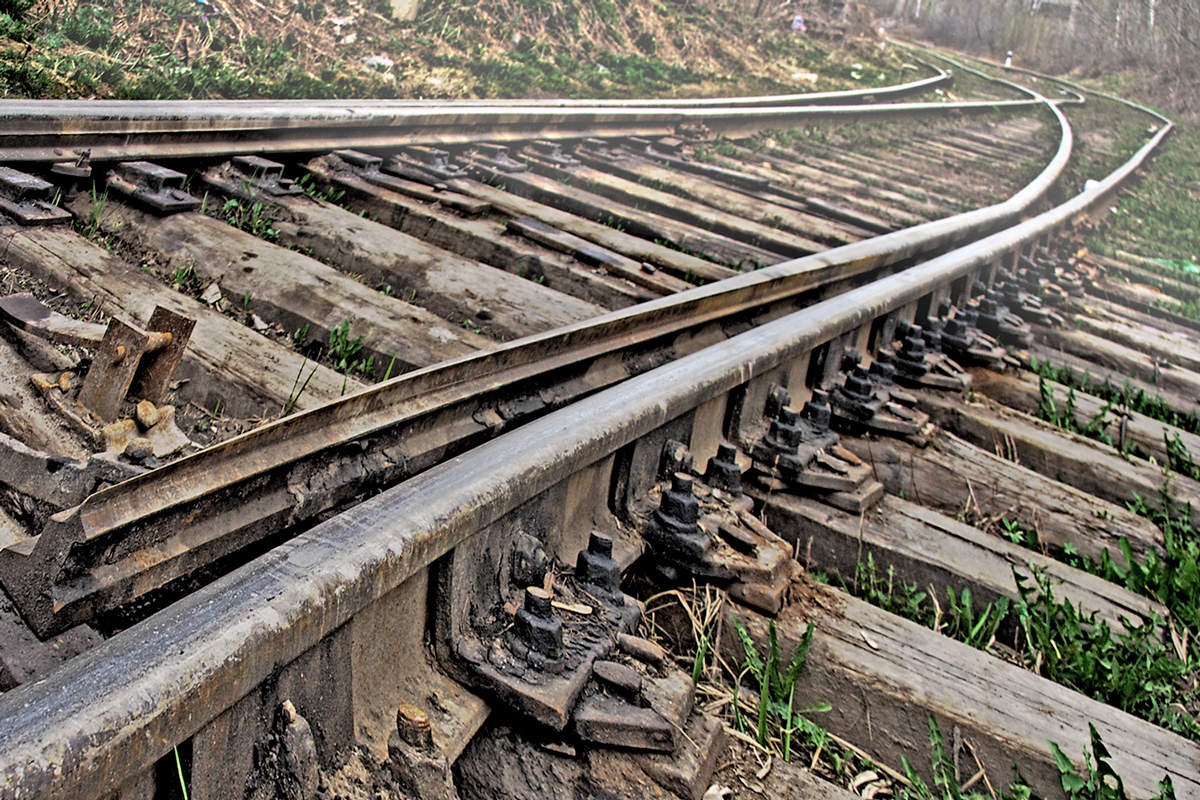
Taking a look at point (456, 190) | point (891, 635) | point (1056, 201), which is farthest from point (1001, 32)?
point (891, 635)

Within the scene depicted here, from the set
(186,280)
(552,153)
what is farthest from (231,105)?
(552,153)

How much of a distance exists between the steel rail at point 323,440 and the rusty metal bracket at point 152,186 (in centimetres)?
149

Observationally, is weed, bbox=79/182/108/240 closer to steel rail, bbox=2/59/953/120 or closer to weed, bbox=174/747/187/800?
steel rail, bbox=2/59/953/120

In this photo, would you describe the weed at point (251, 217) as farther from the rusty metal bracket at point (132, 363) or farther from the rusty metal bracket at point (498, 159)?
the rusty metal bracket at point (498, 159)

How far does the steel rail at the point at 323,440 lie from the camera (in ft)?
4.73

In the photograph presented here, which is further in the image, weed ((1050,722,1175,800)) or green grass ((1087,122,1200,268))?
green grass ((1087,122,1200,268))

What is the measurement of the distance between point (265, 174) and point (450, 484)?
265 cm

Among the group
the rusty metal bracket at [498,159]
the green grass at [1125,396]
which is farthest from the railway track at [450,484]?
the rusty metal bracket at [498,159]

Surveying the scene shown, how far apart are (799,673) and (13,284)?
81.9 inches

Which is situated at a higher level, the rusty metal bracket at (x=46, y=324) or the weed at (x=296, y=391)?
the rusty metal bracket at (x=46, y=324)

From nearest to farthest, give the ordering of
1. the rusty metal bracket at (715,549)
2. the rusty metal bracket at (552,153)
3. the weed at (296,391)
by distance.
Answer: the rusty metal bracket at (715,549)
the weed at (296,391)
the rusty metal bracket at (552,153)

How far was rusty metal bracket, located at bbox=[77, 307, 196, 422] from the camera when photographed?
78.3 inches

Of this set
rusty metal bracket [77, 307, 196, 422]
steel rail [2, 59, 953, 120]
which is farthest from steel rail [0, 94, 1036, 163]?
rusty metal bracket [77, 307, 196, 422]

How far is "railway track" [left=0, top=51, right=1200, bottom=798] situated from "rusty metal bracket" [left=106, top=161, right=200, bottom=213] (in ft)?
0.03
